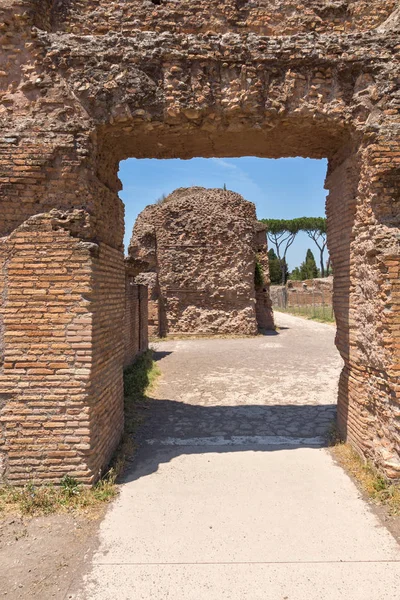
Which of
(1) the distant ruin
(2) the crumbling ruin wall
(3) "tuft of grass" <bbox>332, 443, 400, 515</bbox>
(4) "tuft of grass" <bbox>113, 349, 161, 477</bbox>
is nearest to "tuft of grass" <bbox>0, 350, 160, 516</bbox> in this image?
(4) "tuft of grass" <bbox>113, 349, 161, 477</bbox>

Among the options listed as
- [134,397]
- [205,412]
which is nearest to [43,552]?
[205,412]

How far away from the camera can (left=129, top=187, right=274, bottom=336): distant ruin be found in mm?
16938

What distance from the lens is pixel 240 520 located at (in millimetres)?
3322

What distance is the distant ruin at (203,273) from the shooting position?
667 inches

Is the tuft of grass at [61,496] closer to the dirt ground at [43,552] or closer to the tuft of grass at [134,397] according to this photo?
the dirt ground at [43,552]

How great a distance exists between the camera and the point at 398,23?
13.1 feet

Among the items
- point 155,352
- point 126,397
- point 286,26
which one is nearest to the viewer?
point 286,26

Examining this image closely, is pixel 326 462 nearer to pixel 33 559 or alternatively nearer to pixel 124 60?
pixel 33 559

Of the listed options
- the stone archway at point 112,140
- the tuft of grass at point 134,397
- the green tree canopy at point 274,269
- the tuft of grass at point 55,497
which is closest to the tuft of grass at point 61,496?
the tuft of grass at point 55,497

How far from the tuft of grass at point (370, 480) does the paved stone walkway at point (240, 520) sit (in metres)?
0.13

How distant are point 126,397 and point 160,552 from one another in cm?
419

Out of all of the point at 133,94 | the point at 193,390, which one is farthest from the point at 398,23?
the point at 193,390

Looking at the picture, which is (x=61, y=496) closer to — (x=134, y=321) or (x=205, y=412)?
(x=205, y=412)

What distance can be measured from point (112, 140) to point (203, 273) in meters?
12.5
